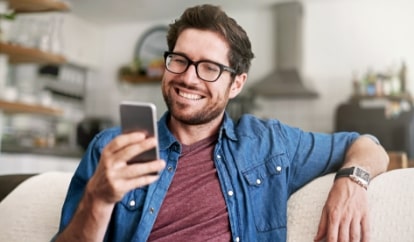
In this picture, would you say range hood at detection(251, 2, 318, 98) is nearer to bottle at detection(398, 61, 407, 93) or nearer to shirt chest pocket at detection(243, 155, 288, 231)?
bottle at detection(398, 61, 407, 93)

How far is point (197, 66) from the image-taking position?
4.00ft

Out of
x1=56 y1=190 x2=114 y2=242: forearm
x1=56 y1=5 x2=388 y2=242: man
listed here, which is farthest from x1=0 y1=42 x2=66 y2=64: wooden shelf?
x1=56 y1=190 x2=114 y2=242: forearm

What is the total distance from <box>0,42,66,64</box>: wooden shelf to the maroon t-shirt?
2075 millimetres

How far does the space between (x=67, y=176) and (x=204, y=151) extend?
1.43 feet

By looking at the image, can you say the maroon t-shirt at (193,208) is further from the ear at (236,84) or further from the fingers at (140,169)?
the fingers at (140,169)

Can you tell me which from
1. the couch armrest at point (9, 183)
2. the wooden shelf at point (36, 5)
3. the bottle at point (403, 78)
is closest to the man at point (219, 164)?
the couch armrest at point (9, 183)

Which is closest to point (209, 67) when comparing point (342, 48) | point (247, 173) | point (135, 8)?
point (247, 173)

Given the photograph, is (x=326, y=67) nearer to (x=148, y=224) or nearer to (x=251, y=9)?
(x=251, y=9)

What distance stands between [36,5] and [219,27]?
6.73 ft

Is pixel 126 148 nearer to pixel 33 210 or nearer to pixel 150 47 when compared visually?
pixel 33 210

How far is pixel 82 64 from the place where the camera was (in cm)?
550

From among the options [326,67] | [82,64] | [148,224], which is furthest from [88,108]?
[148,224]

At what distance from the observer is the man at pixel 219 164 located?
1.12 m

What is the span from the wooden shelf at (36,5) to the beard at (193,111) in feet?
6.48
